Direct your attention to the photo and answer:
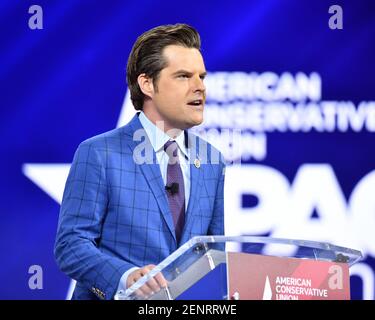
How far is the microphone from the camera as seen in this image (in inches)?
110

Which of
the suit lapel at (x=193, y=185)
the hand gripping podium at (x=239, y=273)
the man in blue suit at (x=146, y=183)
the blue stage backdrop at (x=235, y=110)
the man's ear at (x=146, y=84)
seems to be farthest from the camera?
the blue stage backdrop at (x=235, y=110)

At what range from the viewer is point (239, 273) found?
2.03 m

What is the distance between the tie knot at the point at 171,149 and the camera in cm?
289

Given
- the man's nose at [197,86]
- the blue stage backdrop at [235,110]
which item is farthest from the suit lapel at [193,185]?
the blue stage backdrop at [235,110]

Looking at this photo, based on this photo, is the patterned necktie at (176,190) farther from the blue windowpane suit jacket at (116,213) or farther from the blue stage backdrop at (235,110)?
the blue stage backdrop at (235,110)

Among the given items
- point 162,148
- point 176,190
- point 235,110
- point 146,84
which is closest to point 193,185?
point 176,190

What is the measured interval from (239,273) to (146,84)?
1.14 metres

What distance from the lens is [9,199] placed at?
3.78 meters

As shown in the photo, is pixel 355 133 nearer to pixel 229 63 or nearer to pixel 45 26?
pixel 229 63

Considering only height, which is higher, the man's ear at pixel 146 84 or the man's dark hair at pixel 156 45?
the man's dark hair at pixel 156 45

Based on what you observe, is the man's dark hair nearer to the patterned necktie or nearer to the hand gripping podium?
the patterned necktie

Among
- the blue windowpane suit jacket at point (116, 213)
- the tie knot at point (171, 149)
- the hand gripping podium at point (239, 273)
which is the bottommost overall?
the hand gripping podium at point (239, 273)

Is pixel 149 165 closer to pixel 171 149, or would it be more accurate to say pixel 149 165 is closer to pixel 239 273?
pixel 171 149
